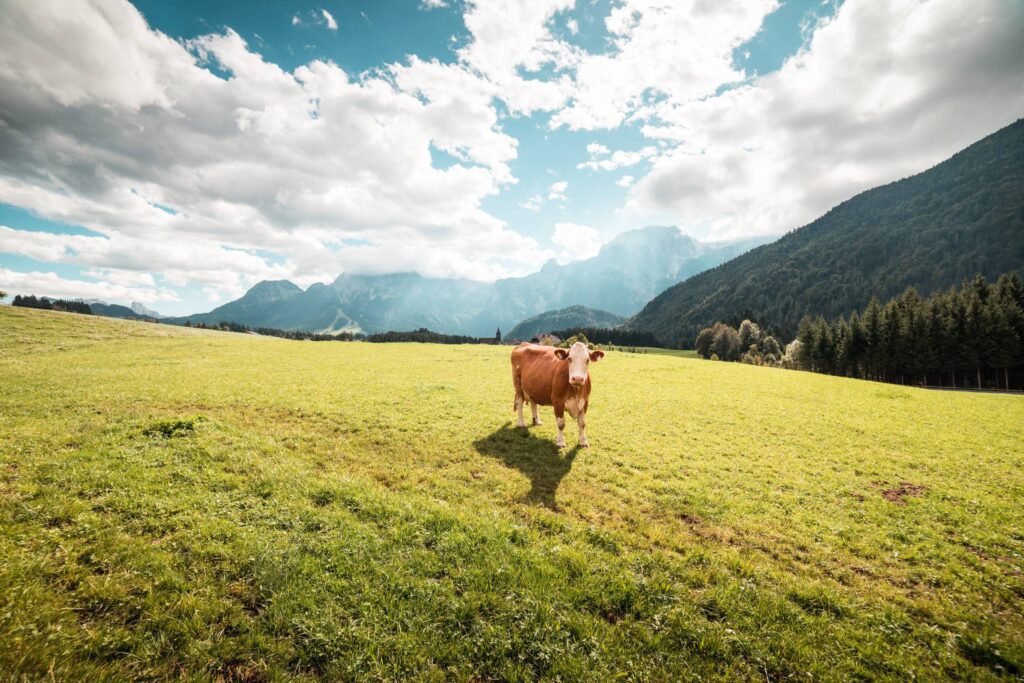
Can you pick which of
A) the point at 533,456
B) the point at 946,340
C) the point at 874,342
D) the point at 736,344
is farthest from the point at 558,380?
the point at 736,344

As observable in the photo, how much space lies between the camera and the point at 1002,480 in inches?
497

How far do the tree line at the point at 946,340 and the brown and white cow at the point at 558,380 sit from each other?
8308 centimetres

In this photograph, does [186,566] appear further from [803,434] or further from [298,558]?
[803,434]

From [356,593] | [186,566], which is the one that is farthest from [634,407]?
[186,566]

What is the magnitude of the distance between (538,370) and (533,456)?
3.94 meters

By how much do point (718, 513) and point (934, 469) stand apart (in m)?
10.5

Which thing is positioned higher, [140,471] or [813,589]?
[140,471]

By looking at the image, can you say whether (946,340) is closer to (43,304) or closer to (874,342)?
(874,342)

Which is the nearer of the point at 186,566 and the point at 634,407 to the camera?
the point at 186,566

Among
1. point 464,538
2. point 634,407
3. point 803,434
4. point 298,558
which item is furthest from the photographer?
point 634,407

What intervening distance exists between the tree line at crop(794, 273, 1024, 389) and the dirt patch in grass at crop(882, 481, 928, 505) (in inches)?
2994

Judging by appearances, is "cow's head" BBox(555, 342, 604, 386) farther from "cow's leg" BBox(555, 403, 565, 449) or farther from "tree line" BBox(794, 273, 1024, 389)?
"tree line" BBox(794, 273, 1024, 389)

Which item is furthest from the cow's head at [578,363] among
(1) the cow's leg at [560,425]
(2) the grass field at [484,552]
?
(2) the grass field at [484,552]

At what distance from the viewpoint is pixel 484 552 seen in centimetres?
727
